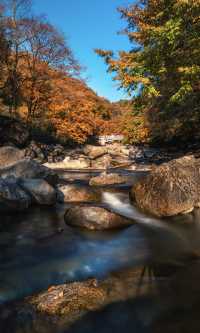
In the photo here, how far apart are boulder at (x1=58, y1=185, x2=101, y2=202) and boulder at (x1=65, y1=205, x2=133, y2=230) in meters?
2.32

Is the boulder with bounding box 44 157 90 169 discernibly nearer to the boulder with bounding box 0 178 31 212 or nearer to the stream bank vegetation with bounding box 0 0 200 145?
the stream bank vegetation with bounding box 0 0 200 145

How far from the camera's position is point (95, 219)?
6.98 metres

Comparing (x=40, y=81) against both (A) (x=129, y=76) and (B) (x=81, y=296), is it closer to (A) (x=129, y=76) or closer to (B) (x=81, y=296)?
(A) (x=129, y=76)

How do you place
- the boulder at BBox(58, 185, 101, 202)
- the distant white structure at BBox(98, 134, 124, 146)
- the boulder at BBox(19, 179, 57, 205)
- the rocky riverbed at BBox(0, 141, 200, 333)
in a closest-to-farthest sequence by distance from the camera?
1. the rocky riverbed at BBox(0, 141, 200, 333)
2. the boulder at BBox(19, 179, 57, 205)
3. the boulder at BBox(58, 185, 101, 202)
4. the distant white structure at BBox(98, 134, 124, 146)

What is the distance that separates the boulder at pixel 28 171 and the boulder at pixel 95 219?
12.0ft

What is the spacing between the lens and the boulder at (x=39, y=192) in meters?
8.95

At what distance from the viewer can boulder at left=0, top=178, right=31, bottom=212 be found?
805 cm

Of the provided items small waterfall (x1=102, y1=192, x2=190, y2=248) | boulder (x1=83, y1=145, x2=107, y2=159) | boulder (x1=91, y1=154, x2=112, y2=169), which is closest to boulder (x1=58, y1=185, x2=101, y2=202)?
small waterfall (x1=102, y1=192, x2=190, y2=248)

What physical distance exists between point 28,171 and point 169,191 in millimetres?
5444

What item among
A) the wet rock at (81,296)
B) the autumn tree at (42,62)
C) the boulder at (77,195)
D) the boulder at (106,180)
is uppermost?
the autumn tree at (42,62)

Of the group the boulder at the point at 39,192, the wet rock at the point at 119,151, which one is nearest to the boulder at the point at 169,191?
the boulder at the point at 39,192

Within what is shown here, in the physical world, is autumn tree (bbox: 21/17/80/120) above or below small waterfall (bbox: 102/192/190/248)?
above

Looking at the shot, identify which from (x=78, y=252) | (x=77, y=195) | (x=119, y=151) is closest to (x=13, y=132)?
(x=119, y=151)

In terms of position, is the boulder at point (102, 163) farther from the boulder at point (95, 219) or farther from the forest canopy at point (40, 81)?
the boulder at point (95, 219)
